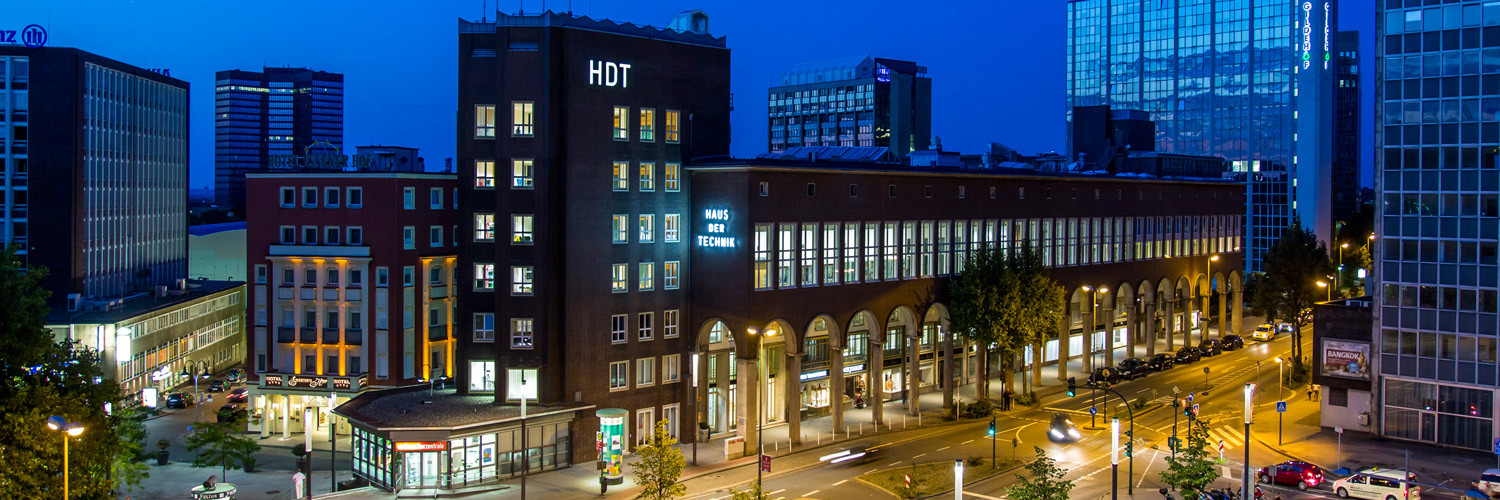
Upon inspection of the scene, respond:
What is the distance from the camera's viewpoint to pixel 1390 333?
259ft

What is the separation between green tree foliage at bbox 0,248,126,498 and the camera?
154ft

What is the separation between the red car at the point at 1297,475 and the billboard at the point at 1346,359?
1837cm

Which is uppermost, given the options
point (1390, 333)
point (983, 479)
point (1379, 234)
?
point (1379, 234)

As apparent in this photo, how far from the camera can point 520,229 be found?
72.8m

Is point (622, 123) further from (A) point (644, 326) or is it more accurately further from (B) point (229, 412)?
(B) point (229, 412)

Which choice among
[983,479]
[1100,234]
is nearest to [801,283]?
[983,479]

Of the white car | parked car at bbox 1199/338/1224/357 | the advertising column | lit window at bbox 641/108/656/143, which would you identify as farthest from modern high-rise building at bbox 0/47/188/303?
parked car at bbox 1199/338/1224/357

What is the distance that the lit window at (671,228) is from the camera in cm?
7600

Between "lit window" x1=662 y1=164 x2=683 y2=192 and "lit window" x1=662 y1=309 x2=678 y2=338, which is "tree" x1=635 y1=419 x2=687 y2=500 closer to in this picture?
"lit window" x1=662 y1=309 x2=678 y2=338

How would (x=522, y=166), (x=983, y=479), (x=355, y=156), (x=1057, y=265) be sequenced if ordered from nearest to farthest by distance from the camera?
(x=983, y=479), (x=522, y=166), (x=355, y=156), (x=1057, y=265)

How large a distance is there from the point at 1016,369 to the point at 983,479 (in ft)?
132

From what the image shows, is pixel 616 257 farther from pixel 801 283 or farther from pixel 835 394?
pixel 835 394

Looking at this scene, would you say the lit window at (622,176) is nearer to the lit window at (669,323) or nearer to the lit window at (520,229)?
the lit window at (520,229)

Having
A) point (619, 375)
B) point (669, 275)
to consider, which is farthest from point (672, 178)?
point (619, 375)
